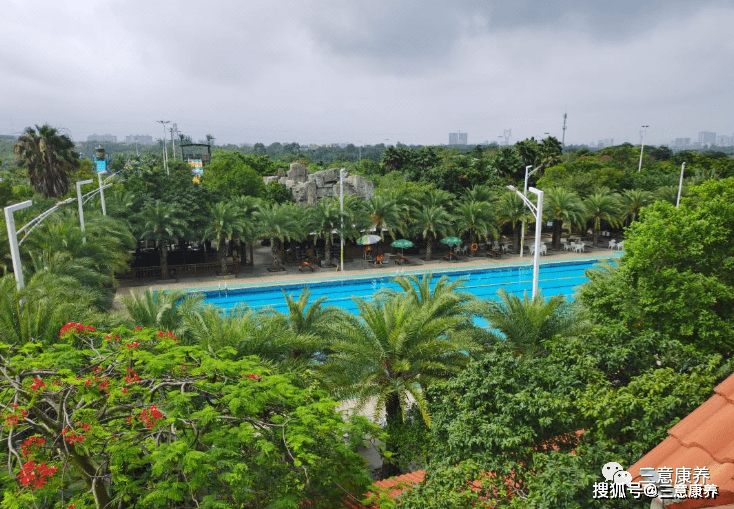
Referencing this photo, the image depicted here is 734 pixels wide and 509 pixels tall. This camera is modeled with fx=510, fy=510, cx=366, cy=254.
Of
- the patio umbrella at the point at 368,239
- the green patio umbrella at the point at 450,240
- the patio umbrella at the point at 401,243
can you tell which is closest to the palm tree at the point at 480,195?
the green patio umbrella at the point at 450,240

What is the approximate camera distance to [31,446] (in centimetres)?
558

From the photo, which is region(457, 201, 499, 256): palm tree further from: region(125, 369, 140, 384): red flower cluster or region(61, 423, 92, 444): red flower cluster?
region(61, 423, 92, 444): red flower cluster

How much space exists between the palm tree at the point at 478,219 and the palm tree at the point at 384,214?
13.5 ft

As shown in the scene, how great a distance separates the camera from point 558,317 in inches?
480

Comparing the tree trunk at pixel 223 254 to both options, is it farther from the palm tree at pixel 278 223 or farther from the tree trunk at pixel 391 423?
the tree trunk at pixel 391 423

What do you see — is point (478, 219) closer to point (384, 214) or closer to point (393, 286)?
point (384, 214)

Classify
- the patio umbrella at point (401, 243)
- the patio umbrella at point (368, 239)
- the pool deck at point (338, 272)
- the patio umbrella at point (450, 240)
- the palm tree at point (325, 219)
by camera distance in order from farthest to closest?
1. the patio umbrella at point (450, 240)
2. the patio umbrella at point (401, 243)
3. the patio umbrella at point (368, 239)
4. the palm tree at point (325, 219)
5. the pool deck at point (338, 272)

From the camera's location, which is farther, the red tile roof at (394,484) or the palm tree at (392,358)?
the palm tree at (392,358)

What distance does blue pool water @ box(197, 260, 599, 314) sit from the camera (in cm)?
2500

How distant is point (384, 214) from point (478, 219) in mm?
5846

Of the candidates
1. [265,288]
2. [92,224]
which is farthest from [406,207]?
[92,224]

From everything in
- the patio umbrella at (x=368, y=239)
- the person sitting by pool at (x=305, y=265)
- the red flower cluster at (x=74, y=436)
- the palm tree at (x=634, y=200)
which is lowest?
the person sitting by pool at (x=305, y=265)

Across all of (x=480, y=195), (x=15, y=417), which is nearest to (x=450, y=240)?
(x=480, y=195)

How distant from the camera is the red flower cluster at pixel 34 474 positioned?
505cm
